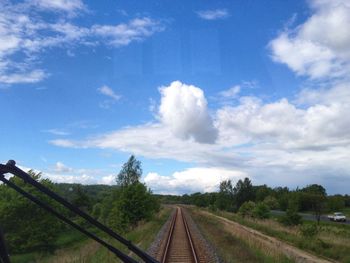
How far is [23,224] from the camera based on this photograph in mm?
45938

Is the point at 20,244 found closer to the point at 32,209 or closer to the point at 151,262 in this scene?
the point at 32,209

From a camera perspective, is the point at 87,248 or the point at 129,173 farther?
the point at 129,173

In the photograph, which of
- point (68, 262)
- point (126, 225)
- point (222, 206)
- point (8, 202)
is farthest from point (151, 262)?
point (222, 206)

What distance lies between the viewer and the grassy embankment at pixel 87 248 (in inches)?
684

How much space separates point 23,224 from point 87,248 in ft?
54.5

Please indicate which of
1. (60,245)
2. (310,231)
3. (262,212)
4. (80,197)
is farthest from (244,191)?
(310,231)

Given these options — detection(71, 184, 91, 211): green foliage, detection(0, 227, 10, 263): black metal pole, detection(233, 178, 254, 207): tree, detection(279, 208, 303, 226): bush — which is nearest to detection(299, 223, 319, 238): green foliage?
detection(279, 208, 303, 226): bush

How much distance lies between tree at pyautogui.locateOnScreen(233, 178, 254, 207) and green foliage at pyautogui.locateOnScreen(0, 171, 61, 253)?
57.5m

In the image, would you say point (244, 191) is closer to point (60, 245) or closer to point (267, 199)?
point (267, 199)

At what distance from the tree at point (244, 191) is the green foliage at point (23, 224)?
57.5 metres

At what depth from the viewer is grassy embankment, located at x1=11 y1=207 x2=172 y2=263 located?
57.0ft

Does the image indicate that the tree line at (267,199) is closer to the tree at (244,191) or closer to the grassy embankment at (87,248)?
the tree at (244,191)

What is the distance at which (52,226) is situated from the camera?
49.2m

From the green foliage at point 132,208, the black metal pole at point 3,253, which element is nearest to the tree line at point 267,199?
the green foliage at point 132,208
